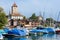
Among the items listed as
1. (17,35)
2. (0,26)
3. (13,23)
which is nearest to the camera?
(17,35)

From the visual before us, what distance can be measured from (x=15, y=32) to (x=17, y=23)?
2836 inches

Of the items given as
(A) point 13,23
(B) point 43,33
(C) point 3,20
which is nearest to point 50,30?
(B) point 43,33

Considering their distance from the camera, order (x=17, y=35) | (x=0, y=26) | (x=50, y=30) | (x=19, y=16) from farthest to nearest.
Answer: (x=19, y=16)
(x=50, y=30)
(x=0, y=26)
(x=17, y=35)

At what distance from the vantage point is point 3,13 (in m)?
77.8

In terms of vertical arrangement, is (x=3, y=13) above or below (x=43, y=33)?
above

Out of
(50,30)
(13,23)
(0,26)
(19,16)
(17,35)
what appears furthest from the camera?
(19,16)

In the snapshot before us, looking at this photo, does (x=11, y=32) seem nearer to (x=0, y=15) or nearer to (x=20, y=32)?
(x=20, y=32)

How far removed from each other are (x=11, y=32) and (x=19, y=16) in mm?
106351

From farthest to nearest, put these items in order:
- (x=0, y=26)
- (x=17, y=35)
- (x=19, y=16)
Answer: (x=19, y=16), (x=0, y=26), (x=17, y=35)

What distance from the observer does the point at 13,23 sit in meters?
134

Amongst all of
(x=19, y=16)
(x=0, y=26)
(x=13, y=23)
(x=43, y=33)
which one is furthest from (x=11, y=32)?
(x=19, y=16)

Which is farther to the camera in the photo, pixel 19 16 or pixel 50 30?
pixel 19 16

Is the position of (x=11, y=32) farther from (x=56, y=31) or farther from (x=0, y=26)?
(x=56, y=31)

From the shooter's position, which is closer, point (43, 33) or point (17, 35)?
point (17, 35)
